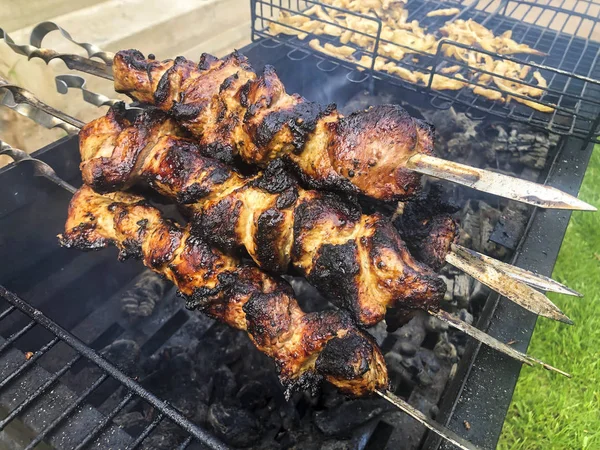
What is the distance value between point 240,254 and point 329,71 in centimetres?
234

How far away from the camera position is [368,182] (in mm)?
1746

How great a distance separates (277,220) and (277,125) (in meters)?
0.39

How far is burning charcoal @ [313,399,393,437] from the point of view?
6.95 ft

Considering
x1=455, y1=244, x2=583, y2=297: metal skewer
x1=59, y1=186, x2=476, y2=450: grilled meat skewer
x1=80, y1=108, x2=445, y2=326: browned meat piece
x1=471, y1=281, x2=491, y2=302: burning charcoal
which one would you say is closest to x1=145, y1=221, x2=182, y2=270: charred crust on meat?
x1=59, y1=186, x2=476, y2=450: grilled meat skewer

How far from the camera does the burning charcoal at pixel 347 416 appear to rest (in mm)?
2119

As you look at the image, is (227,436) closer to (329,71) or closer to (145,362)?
(145,362)

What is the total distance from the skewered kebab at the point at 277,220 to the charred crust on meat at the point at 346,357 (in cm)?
10

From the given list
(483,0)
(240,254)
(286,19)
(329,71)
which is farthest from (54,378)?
(483,0)

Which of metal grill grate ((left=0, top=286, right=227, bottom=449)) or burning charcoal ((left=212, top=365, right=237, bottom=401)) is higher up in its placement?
metal grill grate ((left=0, top=286, right=227, bottom=449))

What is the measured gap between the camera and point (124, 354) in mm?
2514

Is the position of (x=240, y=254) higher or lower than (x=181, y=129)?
lower

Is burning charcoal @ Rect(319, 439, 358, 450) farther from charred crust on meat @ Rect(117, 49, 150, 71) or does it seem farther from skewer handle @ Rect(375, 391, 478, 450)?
charred crust on meat @ Rect(117, 49, 150, 71)

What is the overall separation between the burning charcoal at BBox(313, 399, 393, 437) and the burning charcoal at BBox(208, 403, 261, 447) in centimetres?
31

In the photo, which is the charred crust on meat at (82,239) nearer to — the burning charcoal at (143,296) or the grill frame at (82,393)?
the grill frame at (82,393)
